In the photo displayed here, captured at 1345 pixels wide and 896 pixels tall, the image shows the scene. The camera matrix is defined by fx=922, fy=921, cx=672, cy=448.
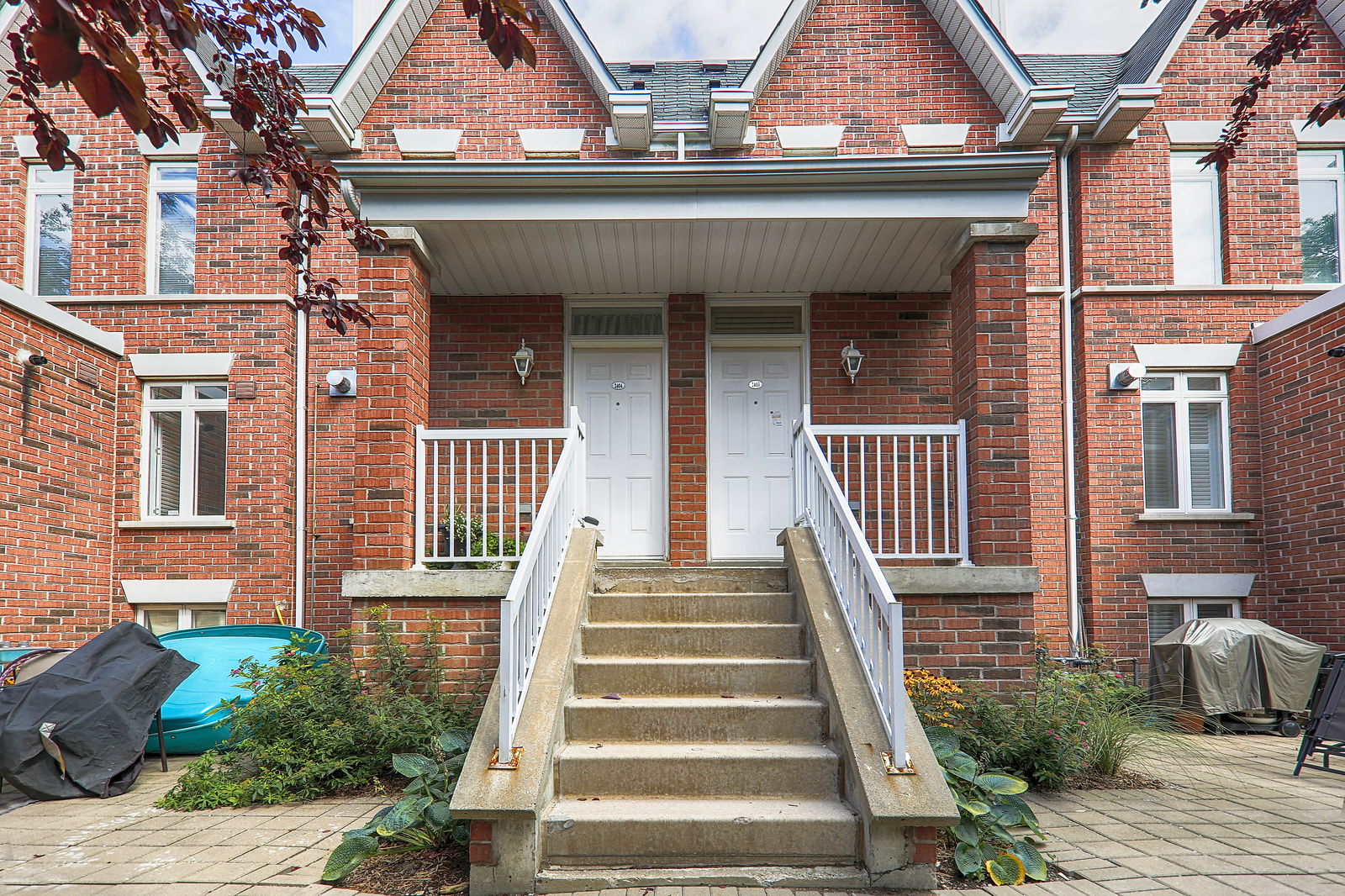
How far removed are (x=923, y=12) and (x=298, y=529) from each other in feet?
27.6

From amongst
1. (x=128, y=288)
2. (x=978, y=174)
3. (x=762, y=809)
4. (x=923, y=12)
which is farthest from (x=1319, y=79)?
(x=128, y=288)

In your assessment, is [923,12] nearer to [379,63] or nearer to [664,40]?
[664,40]

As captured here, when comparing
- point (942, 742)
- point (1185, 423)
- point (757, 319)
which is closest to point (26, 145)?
point (757, 319)

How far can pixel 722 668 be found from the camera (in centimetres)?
509

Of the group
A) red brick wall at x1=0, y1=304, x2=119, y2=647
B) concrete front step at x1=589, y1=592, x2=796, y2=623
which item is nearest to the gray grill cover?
concrete front step at x1=589, y1=592, x2=796, y2=623

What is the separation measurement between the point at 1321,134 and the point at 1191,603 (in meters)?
5.26

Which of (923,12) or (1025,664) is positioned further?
(923,12)

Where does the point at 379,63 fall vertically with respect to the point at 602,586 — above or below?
above

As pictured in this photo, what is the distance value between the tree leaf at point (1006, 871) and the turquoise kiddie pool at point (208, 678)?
4.30 metres

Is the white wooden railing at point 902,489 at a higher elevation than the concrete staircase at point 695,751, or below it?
higher

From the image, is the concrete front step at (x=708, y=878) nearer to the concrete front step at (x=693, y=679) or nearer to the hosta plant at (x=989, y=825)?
the hosta plant at (x=989, y=825)

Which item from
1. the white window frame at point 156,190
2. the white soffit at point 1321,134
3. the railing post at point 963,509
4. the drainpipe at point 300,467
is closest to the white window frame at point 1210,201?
the white soffit at point 1321,134

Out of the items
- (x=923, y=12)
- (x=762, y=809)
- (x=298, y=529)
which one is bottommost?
(x=762, y=809)

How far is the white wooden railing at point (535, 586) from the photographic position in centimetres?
411
